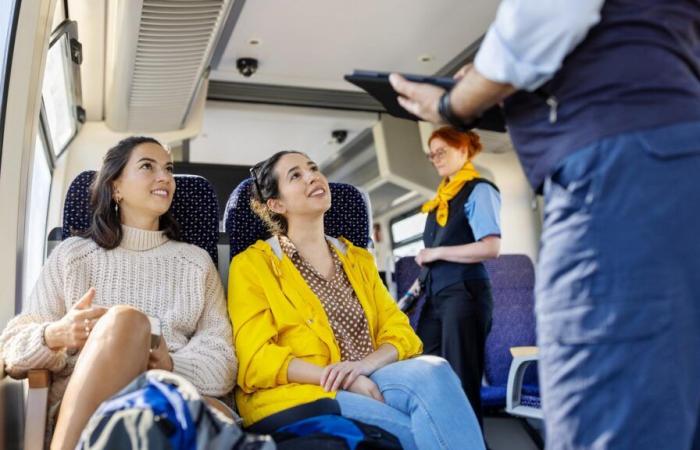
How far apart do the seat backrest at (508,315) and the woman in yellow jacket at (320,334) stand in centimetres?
154

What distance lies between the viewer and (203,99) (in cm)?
672

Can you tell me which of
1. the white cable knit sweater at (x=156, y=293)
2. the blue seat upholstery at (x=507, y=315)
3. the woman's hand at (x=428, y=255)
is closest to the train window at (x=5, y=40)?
the white cable knit sweater at (x=156, y=293)

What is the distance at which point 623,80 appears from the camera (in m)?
0.98

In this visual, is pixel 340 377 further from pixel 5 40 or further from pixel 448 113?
pixel 5 40

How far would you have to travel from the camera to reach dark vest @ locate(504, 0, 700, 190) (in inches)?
38.2

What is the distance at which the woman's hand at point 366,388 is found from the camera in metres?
1.85

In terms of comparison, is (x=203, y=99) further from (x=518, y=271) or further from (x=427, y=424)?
(x=427, y=424)

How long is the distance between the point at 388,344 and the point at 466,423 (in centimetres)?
43

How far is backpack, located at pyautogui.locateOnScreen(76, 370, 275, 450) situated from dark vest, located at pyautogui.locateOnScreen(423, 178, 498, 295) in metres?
1.68

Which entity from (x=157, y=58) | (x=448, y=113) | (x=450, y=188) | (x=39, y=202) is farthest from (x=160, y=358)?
(x=39, y=202)

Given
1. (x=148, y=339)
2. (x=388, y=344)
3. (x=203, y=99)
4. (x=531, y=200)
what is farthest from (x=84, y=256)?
(x=531, y=200)

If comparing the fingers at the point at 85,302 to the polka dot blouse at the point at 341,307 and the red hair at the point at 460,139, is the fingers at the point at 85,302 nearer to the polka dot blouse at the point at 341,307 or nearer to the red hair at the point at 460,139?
the polka dot blouse at the point at 341,307

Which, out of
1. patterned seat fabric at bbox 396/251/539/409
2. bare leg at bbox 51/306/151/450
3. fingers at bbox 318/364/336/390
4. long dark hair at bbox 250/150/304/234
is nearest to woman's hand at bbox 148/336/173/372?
bare leg at bbox 51/306/151/450

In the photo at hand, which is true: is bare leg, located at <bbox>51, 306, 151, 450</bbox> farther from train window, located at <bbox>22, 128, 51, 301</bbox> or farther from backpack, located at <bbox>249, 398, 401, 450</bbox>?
train window, located at <bbox>22, 128, 51, 301</bbox>
